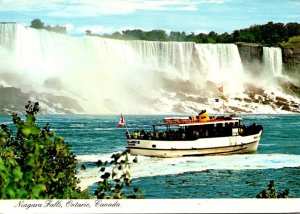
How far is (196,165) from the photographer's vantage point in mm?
5445

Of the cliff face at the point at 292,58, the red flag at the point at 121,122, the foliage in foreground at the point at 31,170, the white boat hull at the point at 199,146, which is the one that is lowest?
the white boat hull at the point at 199,146

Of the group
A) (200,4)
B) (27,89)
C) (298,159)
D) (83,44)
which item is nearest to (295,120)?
(298,159)

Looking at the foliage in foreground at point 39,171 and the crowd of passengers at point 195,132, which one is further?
the crowd of passengers at point 195,132

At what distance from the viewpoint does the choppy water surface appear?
4457 millimetres

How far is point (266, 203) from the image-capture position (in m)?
3.58

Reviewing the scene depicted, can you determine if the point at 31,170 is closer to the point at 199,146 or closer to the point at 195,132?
the point at 199,146

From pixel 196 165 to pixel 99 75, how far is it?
1.18 m

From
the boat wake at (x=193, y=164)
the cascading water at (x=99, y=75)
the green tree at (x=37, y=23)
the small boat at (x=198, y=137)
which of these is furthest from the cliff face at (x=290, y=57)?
the green tree at (x=37, y=23)

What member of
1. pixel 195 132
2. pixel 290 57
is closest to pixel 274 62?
pixel 290 57

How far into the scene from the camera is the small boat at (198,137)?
17.5ft

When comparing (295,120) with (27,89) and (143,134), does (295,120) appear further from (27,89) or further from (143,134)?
(27,89)

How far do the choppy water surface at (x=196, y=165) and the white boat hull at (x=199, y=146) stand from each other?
13 centimetres

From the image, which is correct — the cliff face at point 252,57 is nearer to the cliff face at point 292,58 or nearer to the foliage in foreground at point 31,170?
the cliff face at point 292,58

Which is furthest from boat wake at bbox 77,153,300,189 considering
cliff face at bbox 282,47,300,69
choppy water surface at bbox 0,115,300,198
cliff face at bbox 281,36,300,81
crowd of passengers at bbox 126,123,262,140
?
cliff face at bbox 282,47,300,69
